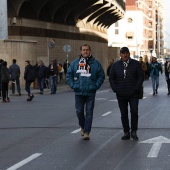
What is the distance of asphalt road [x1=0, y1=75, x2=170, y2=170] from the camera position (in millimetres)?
9047

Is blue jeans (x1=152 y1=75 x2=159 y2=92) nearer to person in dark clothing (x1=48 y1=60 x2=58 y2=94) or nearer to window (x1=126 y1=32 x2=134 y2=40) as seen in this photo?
person in dark clothing (x1=48 y1=60 x2=58 y2=94)

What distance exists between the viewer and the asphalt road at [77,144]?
29.7ft

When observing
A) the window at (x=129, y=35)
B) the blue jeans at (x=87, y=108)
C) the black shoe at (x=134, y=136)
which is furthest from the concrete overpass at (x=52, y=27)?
the window at (x=129, y=35)

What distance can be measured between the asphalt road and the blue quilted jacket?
0.98 m

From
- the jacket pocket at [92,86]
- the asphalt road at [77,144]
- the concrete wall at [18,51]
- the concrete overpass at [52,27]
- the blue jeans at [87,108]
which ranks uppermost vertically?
the concrete overpass at [52,27]

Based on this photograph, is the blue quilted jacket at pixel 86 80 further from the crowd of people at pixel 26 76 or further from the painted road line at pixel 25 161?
the crowd of people at pixel 26 76

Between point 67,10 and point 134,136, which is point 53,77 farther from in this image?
point 134,136

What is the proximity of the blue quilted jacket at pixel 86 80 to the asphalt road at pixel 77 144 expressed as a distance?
3.23 feet

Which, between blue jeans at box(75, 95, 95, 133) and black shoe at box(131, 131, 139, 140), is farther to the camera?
blue jeans at box(75, 95, 95, 133)

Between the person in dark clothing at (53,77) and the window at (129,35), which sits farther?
the window at (129,35)

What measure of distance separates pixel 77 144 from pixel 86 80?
52.5 inches

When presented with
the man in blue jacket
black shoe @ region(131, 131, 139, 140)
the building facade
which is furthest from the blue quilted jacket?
the building facade

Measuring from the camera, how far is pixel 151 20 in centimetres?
16375

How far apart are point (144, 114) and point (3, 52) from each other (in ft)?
61.8
